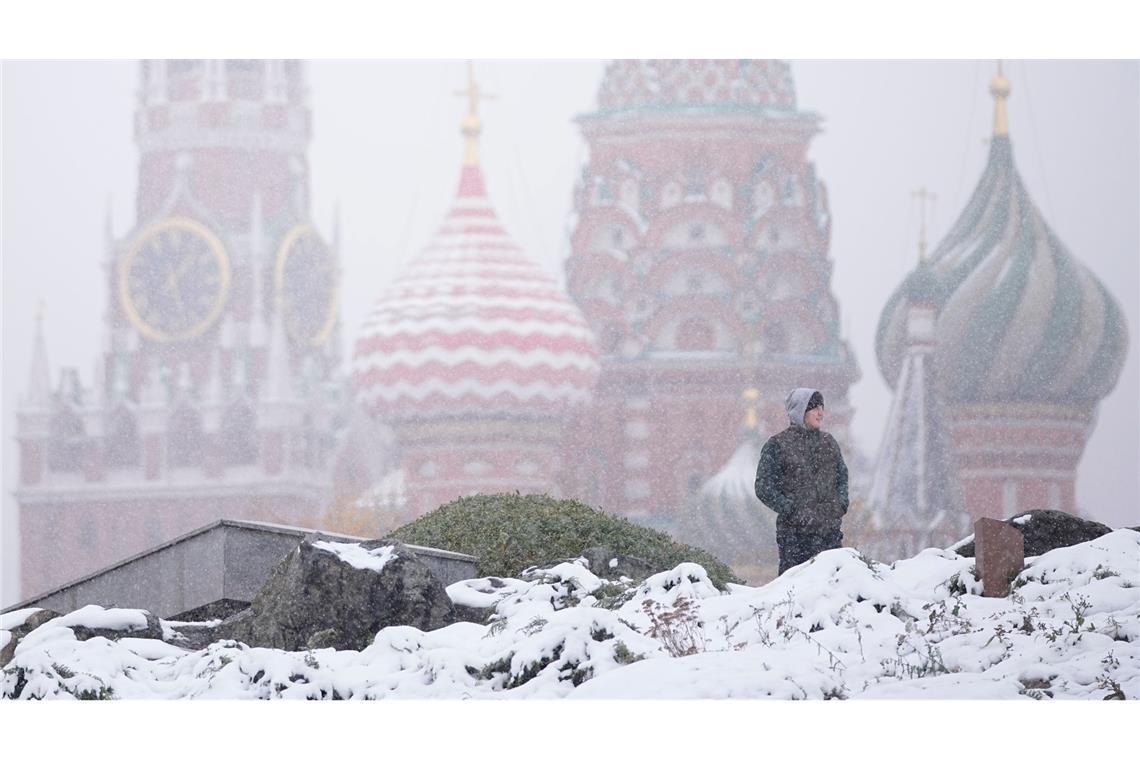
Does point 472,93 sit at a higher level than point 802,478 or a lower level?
higher

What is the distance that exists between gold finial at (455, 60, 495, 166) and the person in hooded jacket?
4631cm

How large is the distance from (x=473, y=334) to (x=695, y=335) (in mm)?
Result: 6299

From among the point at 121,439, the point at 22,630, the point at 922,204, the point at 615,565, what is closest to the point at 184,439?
the point at 121,439

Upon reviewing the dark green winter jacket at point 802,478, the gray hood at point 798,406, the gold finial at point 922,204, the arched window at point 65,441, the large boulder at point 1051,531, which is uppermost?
the gold finial at point 922,204

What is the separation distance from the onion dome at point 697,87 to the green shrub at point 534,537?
45939mm

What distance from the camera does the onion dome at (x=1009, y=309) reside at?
5438cm

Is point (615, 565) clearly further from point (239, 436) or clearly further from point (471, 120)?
point (239, 436)

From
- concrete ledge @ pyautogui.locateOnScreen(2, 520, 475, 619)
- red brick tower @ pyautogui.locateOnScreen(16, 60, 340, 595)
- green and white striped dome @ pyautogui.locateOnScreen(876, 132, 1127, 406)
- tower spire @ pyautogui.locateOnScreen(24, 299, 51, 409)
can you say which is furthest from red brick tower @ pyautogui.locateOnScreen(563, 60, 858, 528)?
concrete ledge @ pyautogui.locateOnScreen(2, 520, 475, 619)

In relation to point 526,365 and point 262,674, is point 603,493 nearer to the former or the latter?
point 526,365

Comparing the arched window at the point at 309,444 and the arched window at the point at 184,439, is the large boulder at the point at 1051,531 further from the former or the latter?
the arched window at the point at 184,439

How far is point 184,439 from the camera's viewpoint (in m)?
71.2

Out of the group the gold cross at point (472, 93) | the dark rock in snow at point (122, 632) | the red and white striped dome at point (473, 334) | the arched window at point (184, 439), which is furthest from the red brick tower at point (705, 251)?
the dark rock in snow at point (122, 632)

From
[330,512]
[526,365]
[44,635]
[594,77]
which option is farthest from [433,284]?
[44,635]

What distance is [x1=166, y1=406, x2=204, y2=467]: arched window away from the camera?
232 feet
